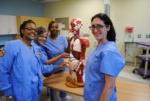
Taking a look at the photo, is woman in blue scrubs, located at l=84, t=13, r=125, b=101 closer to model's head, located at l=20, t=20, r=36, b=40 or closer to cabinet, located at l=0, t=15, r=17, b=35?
model's head, located at l=20, t=20, r=36, b=40

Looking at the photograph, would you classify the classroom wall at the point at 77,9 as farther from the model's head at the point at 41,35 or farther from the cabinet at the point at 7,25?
the model's head at the point at 41,35

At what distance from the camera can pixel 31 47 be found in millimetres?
1884

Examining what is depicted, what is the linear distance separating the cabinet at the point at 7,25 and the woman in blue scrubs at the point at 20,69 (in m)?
4.36

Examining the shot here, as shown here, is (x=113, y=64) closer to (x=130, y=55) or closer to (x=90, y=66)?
(x=90, y=66)

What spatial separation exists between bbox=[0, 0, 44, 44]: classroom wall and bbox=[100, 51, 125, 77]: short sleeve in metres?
5.59

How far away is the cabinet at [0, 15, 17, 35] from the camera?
18.9 ft

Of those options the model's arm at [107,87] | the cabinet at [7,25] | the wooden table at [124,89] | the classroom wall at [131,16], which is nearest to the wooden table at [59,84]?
the wooden table at [124,89]

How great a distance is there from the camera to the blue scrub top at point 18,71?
5.57 feet

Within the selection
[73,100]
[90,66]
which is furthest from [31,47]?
[73,100]

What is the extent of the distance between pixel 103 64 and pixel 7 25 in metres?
5.36

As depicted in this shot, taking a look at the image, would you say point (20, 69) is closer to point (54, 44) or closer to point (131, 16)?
point (54, 44)

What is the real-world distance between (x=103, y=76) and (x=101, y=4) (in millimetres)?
5038

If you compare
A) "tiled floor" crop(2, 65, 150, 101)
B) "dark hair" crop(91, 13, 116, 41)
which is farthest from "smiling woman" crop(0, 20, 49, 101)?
"tiled floor" crop(2, 65, 150, 101)

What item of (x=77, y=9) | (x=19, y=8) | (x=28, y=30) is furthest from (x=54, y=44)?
(x=19, y=8)
